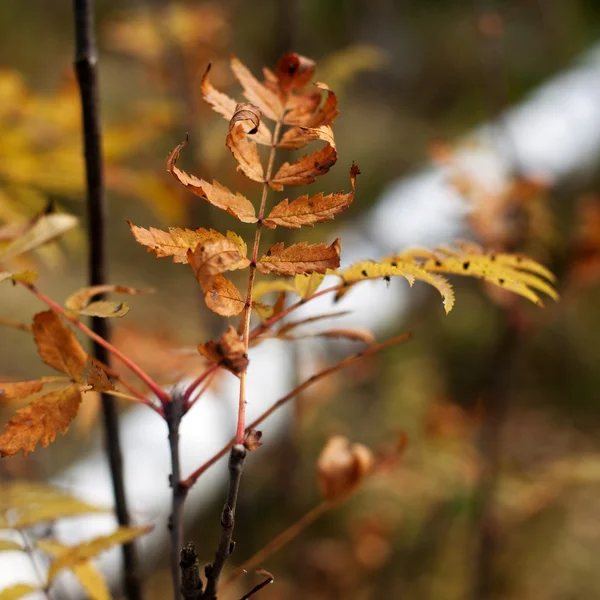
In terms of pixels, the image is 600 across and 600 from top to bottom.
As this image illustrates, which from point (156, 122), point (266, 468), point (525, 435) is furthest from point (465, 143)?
point (525, 435)

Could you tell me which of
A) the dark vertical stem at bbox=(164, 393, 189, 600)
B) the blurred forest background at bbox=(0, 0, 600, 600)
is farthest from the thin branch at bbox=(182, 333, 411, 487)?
the blurred forest background at bbox=(0, 0, 600, 600)

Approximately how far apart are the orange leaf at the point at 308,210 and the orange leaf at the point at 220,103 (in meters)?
0.03

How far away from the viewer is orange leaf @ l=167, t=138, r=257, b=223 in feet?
0.76

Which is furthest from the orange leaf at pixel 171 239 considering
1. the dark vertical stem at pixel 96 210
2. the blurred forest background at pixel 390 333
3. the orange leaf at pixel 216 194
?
the blurred forest background at pixel 390 333

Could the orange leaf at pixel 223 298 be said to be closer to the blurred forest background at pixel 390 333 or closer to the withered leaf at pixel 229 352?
the withered leaf at pixel 229 352

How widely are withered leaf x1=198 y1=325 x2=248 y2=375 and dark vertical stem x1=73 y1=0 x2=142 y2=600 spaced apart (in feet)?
0.56

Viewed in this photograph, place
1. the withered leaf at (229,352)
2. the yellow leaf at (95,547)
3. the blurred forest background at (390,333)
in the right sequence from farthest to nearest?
the blurred forest background at (390,333) → the yellow leaf at (95,547) → the withered leaf at (229,352)

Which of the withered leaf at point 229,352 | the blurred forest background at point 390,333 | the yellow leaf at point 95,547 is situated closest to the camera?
the withered leaf at point 229,352

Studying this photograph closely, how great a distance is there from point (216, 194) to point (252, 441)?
10 cm

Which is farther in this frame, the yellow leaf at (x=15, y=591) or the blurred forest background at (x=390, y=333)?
the blurred forest background at (x=390, y=333)

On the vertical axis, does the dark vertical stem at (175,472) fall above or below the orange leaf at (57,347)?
below

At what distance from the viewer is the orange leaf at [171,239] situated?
0.24 metres

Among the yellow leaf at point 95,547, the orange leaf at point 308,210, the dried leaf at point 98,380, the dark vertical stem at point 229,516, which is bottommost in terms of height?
the dark vertical stem at point 229,516

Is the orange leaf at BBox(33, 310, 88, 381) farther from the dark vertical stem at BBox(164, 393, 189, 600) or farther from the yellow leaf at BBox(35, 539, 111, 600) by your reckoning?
the yellow leaf at BBox(35, 539, 111, 600)
